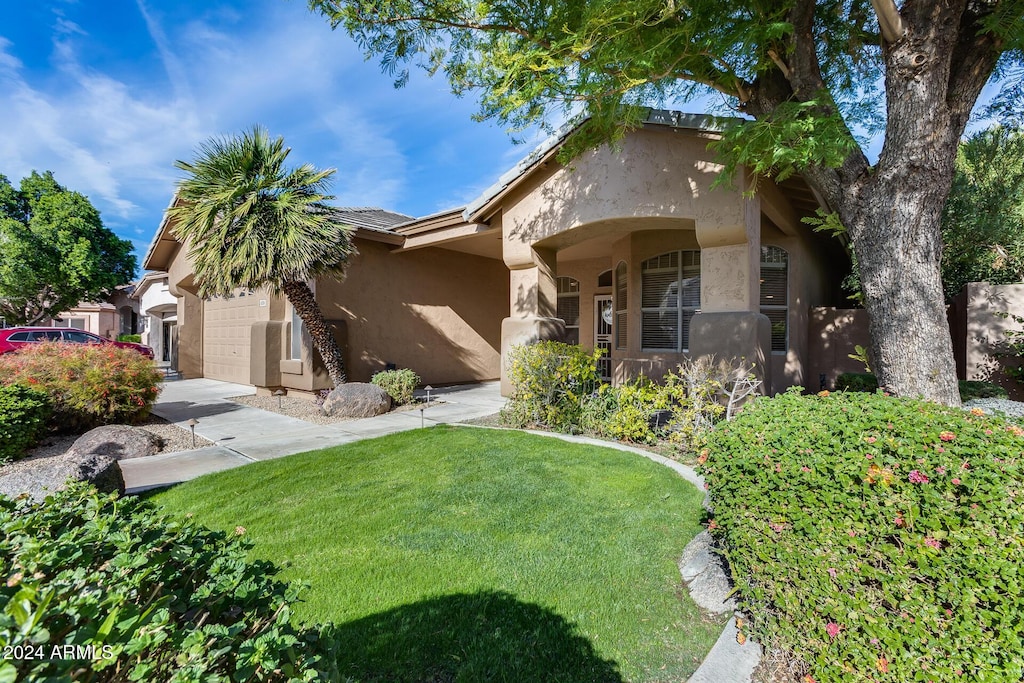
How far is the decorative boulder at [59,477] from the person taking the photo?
13.4 ft

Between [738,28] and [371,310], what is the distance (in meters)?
10.1

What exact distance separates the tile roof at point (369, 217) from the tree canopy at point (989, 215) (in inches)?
489

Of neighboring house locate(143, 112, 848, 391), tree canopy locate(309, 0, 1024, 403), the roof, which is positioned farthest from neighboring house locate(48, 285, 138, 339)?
tree canopy locate(309, 0, 1024, 403)

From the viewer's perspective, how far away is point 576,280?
1411 centimetres

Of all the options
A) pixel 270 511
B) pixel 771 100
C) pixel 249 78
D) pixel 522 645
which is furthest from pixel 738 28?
pixel 249 78

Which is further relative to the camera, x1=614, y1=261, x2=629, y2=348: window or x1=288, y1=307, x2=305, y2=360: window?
x1=288, y1=307, x2=305, y2=360: window

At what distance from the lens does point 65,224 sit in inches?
865

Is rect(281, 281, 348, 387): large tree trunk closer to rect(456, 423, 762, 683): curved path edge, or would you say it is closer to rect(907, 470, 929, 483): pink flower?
rect(456, 423, 762, 683): curved path edge

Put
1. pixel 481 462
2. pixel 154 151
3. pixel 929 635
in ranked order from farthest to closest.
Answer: pixel 154 151
pixel 481 462
pixel 929 635

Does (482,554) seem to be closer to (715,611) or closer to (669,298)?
(715,611)

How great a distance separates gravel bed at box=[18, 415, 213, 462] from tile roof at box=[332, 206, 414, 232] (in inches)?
212

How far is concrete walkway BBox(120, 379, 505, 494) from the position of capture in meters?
6.11

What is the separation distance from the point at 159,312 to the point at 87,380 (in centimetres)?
1845

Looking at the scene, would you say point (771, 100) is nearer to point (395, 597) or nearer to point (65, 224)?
point (395, 597)
